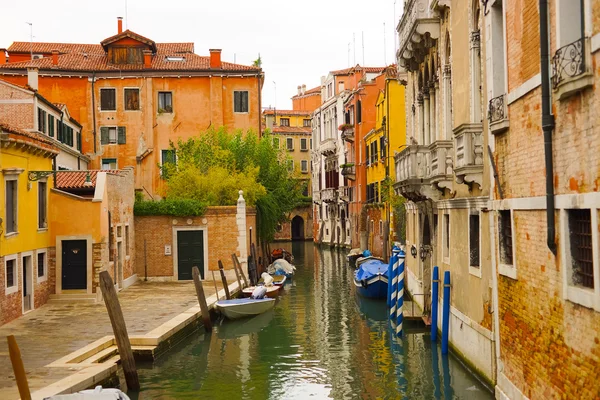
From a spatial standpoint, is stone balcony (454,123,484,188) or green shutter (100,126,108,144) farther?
green shutter (100,126,108,144)

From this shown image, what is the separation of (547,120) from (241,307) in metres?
12.3

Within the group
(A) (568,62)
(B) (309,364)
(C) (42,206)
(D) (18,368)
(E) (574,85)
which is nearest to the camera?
(E) (574,85)

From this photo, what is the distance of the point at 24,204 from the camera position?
15195 mm

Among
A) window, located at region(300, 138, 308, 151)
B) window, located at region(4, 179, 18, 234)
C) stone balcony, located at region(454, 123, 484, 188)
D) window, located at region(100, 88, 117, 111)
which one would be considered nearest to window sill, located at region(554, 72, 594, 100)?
stone balcony, located at region(454, 123, 484, 188)

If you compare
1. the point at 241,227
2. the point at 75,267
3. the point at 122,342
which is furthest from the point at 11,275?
the point at 241,227

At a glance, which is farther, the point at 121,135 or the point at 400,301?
the point at 121,135

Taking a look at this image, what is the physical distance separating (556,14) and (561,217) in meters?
1.66

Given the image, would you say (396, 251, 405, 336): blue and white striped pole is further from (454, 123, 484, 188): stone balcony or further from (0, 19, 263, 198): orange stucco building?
(0, 19, 263, 198): orange stucco building

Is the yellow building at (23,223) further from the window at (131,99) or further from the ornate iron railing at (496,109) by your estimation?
the window at (131,99)

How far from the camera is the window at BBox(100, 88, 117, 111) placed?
2925 cm

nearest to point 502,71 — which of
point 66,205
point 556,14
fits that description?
point 556,14

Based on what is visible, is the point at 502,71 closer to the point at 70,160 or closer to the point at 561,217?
the point at 561,217

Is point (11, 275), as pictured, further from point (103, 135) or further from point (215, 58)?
point (215, 58)

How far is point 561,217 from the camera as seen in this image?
6.36 meters
